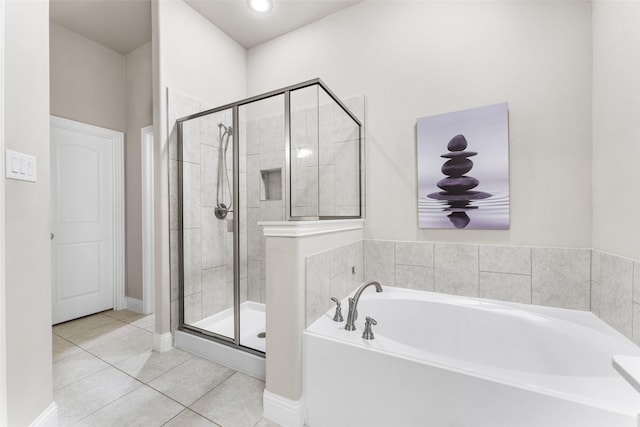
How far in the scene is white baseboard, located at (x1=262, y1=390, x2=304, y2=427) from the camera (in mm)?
1351

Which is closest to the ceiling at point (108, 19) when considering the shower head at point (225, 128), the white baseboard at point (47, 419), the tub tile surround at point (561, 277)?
the shower head at point (225, 128)

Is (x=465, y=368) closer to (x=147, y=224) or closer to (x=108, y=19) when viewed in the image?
(x=147, y=224)

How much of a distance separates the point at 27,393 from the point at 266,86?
280 centimetres

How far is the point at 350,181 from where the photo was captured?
2172 mm

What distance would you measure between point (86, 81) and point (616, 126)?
4.32 m

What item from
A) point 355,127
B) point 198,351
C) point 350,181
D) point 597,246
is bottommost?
point 198,351

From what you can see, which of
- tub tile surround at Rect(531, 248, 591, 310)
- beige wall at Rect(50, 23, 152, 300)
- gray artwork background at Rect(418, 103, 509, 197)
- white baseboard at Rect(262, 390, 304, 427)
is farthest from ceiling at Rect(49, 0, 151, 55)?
tub tile surround at Rect(531, 248, 591, 310)

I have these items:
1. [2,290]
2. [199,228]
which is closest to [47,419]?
[2,290]

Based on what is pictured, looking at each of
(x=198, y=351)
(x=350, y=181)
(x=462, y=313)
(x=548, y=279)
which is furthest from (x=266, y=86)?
(x=548, y=279)

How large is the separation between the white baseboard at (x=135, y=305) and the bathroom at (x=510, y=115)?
43.7 inches

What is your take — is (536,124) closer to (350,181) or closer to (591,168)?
(591,168)

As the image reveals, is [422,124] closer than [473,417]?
No

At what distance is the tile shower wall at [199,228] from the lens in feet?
7.08

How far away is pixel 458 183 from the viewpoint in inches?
75.9
